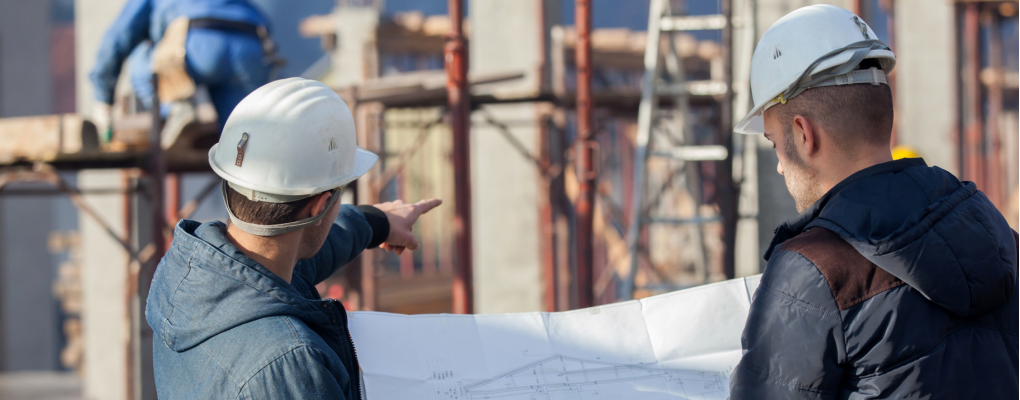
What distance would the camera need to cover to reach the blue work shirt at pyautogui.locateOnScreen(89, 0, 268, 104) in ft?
21.3

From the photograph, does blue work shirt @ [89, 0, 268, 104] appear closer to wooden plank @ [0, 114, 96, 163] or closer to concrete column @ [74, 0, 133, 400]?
wooden plank @ [0, 114, 96, 163]

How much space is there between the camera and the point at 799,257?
1.40 m

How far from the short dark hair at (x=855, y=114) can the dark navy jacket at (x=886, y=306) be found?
98 millimetres

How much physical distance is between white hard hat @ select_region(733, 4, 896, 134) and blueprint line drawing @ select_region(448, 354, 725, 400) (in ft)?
2.76

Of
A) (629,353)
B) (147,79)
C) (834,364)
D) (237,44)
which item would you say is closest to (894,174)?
(834,364)

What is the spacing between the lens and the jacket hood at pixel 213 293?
4.90 feet

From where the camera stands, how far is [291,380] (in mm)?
1417

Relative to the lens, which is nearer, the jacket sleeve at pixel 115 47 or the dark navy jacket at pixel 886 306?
the dark navy jacket at pixel 886 306

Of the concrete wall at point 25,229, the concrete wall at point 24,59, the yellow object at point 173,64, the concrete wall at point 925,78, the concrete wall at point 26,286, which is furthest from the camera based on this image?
the concrete wall at point 26,286

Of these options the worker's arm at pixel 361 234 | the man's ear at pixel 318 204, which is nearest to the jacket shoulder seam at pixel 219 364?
the man's ear at pixel 318 204

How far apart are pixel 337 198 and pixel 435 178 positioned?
15.0 meters

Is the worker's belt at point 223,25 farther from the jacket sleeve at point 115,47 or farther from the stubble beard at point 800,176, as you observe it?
the stubble beard at point 800,176

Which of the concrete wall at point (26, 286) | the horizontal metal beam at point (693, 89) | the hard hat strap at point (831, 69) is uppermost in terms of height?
the horizontal metal beam at point (693, 89)

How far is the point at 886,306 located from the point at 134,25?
22.4 feet
